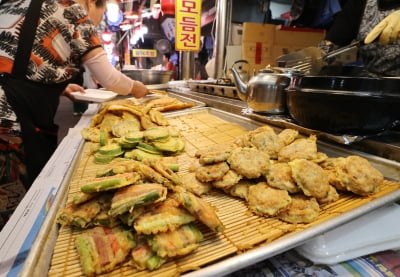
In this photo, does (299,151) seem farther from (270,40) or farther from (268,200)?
(270,40)

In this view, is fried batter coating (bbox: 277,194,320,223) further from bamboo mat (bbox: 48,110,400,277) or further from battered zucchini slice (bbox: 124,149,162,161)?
battered zucchini slice (bbox: 124,149,162,161)

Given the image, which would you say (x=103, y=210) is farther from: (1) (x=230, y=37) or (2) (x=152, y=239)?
(1) (x=230, y=37)

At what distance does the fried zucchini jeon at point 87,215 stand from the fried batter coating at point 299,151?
0.96 metres

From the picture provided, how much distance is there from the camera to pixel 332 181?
1134mm

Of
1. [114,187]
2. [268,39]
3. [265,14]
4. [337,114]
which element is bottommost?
[114,187]

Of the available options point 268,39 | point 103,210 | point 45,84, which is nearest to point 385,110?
point 103,210

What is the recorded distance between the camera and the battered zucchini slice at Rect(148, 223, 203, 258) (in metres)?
0.73

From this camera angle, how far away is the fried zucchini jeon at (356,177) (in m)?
1.03

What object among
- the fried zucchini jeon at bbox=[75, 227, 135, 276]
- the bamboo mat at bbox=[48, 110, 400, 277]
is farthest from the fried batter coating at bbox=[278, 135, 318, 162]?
the fried zucchini jeon at bbox=[75, 227, 135, 276]

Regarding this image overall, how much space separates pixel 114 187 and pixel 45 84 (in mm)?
1784

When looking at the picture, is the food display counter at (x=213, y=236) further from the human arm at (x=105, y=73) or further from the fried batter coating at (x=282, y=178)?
the human arm at (x=105, y=73)

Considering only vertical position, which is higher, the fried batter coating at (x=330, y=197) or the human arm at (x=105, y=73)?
the human arm at (x=105, y=73)

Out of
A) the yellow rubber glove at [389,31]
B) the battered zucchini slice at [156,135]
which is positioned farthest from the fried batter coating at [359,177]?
the yellow rubber glove at [389,31]

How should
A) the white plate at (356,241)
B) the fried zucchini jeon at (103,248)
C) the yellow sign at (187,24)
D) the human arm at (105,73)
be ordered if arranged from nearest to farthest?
the fried zucchini jeon at (103,248) < the white plate at (356,241) < the human arm at (105,73) < the yellow sign at (187,24)
